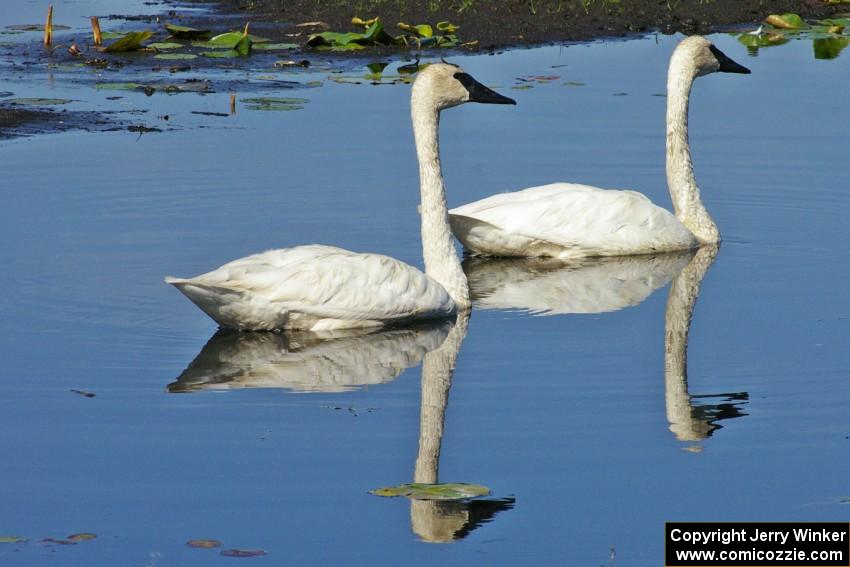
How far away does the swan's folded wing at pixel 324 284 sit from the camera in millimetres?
9531

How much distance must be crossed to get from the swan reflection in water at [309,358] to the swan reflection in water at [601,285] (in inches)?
40.5

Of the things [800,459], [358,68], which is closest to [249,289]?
[800,459]

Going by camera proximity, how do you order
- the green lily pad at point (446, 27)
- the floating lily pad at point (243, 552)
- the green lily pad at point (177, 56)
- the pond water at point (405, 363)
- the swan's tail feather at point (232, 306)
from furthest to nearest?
the green lily pad at point (446, 27), the green lily pad at point (177, 56), the swan's tail feather at point (232, 306), the pond water at point (405, 363), the floating lily pad at point (243, 552)

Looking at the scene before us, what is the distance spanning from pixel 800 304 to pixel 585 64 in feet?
34.6

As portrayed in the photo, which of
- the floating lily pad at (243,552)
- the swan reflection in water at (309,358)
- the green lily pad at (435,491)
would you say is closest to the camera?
the floating lily pad at (243,552)

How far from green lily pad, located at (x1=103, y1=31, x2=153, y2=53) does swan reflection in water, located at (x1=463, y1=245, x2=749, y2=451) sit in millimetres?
9636

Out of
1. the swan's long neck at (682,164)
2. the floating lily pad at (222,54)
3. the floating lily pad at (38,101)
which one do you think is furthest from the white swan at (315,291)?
the floating lily pad at (222,54)

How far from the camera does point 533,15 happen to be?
2381cm

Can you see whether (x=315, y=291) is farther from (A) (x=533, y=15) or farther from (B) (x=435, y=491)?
(A) (x=533, y=15)

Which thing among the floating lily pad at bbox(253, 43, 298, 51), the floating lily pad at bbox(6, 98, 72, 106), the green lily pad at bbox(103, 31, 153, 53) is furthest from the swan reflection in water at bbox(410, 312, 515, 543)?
the floating lily pad at bbox(253, 43, 298, 51)

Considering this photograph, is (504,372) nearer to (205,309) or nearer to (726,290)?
(205,309)

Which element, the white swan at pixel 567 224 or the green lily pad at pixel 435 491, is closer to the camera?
the green lily pad at pixel 435 491

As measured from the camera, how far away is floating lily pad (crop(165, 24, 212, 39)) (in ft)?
71.1

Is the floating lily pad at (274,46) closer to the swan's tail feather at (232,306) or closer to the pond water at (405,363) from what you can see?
the pond water at (405,363)
